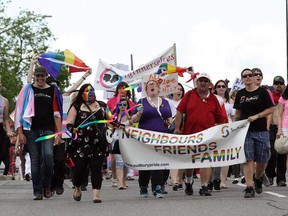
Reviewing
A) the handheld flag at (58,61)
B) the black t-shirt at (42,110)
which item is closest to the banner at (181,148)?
the black t-shirt at (42,110)

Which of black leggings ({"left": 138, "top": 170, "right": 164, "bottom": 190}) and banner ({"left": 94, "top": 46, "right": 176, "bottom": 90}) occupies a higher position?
banner ({"left": 94, "top": 46, "right": 176, "bottom": 90})

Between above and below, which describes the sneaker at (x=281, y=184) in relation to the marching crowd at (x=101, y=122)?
below

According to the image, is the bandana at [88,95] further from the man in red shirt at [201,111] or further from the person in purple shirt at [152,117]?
the man in red shirt at [201,111]

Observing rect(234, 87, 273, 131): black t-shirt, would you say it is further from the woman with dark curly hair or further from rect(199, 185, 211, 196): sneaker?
the woman with dark curly hair

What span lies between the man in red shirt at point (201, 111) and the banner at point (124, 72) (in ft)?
27.4

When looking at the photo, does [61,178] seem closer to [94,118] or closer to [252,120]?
[94,118]

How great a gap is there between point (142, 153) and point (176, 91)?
11.7ft

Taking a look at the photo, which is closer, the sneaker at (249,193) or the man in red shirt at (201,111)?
the sneaker at (249,193)

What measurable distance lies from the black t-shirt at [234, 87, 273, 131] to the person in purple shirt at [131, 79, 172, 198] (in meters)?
1.02

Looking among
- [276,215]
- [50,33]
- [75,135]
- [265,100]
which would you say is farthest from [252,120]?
[50,33]

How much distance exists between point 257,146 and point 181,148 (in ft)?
3.80

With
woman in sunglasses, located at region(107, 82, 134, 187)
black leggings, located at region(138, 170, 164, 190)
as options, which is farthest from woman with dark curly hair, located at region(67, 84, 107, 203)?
woman in sunglasses, located at region(107, 82, 134, 187)

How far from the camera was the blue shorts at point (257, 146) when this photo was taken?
14.5 m

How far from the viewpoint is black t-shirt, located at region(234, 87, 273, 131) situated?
14.5 m
